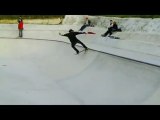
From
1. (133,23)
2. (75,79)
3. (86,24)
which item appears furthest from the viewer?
(86,24)

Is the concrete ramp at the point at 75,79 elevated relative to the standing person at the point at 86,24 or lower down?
lower down

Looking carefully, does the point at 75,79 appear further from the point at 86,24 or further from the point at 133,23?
the point at 86,24

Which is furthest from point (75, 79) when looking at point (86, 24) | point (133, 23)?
point (86, 24)

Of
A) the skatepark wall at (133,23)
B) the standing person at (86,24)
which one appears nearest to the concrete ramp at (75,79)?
the standing person at (86,24)

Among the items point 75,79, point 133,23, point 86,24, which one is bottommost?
point 75,79

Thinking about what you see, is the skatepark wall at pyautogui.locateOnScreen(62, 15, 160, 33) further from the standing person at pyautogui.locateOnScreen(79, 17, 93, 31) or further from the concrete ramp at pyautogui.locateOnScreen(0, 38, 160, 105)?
the concrete ramp at pyautogui.locateOnScreen(0, 38, 160, 105)

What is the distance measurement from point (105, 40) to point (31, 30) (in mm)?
6618

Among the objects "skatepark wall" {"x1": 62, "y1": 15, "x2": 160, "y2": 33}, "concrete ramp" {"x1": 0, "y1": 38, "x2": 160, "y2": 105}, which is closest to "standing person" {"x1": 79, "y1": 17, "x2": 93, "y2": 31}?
"skatepark wall" {"x1": 62, "y1": 15, "x2": 160, "y2": 33}

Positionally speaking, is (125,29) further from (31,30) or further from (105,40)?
(31,30)

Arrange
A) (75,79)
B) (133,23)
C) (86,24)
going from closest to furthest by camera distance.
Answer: (75,79) < (133,23) < (86,24)

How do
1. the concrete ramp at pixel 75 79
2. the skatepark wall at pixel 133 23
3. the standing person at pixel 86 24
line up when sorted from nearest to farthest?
the concrete ramp at pixel 75 79, the skatepark wall at pixel 133 23, the standing person at pixel 86 24

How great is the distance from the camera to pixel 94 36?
51.4 feet

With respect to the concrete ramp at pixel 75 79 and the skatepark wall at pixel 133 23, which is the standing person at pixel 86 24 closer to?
the skatepark wall at pixel 133 23
